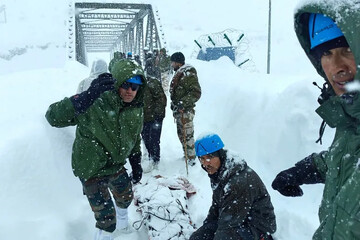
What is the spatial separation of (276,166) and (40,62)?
97.7 feet

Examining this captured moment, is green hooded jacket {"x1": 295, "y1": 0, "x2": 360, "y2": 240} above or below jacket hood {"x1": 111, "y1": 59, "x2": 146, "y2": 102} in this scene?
above

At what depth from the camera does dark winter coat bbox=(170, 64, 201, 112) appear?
5152 mm

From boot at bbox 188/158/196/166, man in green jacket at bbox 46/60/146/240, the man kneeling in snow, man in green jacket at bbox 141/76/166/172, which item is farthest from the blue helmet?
boot at bbox 188/158/196/166

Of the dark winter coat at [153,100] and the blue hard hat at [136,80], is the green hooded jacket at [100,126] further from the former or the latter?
the dark winter coat at [153,100]

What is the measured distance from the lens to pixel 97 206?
9.30 ft

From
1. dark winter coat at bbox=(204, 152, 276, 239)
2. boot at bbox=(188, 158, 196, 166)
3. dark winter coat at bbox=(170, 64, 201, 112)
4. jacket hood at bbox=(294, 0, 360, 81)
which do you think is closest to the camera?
jacket hood at bbox=(294, 0, 360, 81)

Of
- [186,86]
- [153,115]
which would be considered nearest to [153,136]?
[153,115]

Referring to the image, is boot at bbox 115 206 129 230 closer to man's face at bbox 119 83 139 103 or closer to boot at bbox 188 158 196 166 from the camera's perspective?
man's face at bbox 119 83 139 103

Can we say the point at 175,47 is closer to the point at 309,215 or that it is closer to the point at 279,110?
the point at 279,110

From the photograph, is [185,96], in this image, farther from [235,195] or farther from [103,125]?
[235,195]

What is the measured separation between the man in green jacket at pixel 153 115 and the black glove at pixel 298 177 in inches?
146

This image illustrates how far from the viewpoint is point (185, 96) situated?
525 centimetres

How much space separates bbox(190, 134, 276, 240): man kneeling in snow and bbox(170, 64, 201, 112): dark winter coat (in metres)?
2.75

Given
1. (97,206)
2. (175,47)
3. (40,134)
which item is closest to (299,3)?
(97,206)
